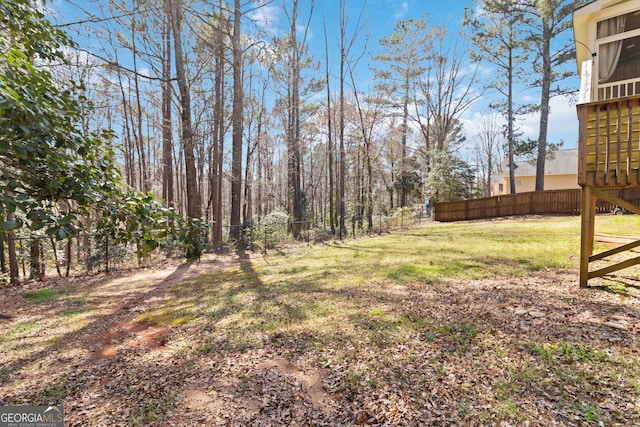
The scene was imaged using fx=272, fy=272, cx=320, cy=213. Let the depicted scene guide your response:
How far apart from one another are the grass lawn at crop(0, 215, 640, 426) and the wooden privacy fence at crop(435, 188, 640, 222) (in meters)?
10.8

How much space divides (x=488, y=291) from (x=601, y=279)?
60.6 inches

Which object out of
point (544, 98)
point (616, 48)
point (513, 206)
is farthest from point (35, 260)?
point (544, 98)

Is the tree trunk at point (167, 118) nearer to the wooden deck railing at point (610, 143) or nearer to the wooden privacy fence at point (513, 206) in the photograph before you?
the wooden deck railing at point (610, 143)

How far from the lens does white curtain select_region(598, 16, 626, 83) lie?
5285mm

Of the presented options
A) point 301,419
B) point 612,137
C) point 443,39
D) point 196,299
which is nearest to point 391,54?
point 443,39

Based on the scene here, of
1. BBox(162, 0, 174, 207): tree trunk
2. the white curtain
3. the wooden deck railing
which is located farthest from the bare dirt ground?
BBox(162, 0, 174, 207): tree trunk

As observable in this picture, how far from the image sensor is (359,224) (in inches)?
562

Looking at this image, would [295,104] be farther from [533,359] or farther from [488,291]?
[533,359]

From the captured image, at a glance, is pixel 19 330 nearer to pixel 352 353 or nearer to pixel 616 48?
pixel 352 353

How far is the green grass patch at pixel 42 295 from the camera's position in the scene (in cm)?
510

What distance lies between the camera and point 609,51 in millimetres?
5332

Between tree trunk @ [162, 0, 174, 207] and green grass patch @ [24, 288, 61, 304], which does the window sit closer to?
green grass patch @ [24, 288, 61, 304]

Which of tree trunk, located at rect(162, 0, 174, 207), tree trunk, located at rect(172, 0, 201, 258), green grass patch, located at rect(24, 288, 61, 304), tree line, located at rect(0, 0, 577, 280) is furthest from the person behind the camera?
tree trunk, located at rect(162, 0, 174, 207)

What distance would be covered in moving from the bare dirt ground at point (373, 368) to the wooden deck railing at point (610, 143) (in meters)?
1.38
